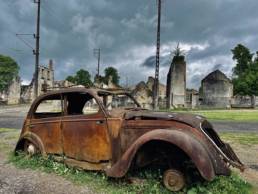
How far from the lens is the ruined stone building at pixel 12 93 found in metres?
66.1

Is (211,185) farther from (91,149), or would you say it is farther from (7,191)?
(7,191)

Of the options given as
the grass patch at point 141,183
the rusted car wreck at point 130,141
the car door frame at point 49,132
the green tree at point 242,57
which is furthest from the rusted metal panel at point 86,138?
the green tree at point 242,57

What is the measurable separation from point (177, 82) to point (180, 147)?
36758 millimetres

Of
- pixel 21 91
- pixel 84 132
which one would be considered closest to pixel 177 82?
pixel 84 132

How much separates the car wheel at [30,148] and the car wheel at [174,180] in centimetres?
336

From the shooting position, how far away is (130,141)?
6.17 meters

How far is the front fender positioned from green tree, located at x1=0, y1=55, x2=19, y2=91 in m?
67.4

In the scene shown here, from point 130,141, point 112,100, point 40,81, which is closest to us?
point 130,141

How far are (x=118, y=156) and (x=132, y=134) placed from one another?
474mm

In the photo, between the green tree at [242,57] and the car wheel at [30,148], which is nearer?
the car wheel at [30,148]

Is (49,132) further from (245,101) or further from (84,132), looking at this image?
(245,101)

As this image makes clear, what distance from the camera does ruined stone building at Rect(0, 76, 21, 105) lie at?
66.1 meters

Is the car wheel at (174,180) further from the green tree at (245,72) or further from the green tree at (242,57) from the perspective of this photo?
the green tree at (242,57)

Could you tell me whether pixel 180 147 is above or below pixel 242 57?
below
